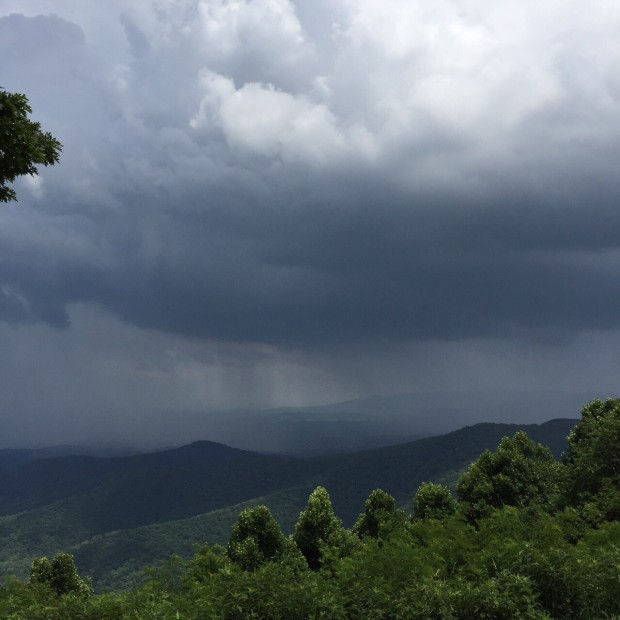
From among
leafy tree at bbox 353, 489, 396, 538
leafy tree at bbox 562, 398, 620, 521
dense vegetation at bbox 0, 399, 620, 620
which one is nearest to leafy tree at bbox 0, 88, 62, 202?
dense vegetation at bbox 0, 399, 620, 620

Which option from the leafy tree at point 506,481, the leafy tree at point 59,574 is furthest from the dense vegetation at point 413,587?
the leafy tree at point 59,574

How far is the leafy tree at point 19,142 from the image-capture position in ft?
42.0

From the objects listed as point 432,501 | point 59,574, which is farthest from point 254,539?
point 59,574

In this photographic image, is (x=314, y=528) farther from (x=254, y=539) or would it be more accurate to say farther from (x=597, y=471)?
(x=597, y=471)

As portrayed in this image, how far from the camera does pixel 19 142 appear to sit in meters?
13.2

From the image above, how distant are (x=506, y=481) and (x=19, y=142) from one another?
42.3 metres

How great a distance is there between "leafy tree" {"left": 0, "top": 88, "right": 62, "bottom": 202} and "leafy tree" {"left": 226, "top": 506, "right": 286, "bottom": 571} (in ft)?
104

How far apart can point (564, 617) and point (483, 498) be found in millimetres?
34599

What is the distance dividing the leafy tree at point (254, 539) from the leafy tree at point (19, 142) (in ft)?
104

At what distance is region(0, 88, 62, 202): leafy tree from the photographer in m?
12.8

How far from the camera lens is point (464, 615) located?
10469mm

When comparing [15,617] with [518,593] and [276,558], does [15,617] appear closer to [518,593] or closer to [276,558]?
[518,593]

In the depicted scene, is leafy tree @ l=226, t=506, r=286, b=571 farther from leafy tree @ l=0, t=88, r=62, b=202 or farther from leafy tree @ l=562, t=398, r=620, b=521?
leafy tree @ l=0, t=88, r=62, b=202

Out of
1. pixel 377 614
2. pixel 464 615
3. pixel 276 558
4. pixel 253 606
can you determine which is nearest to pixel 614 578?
pixel 464 615
